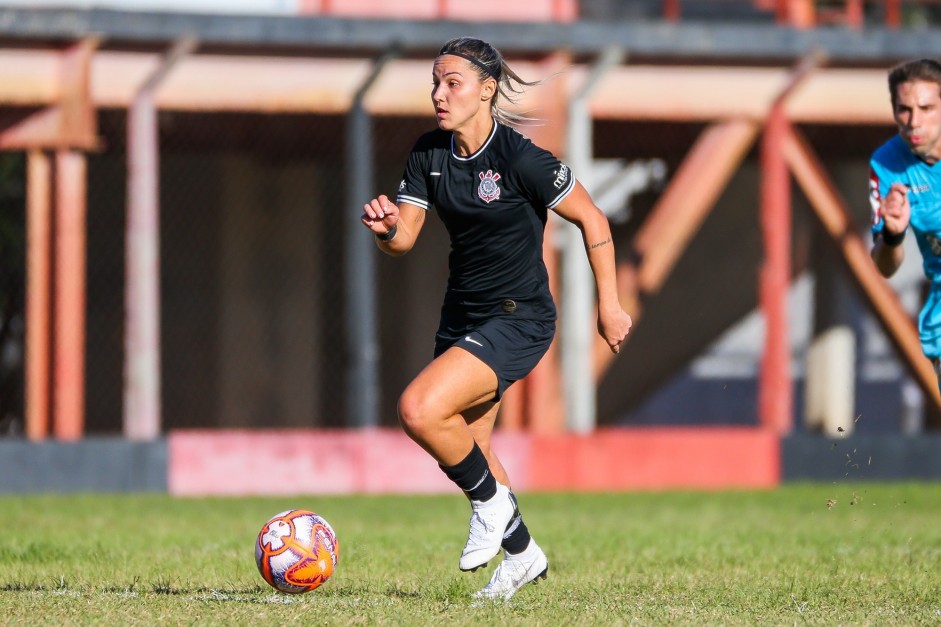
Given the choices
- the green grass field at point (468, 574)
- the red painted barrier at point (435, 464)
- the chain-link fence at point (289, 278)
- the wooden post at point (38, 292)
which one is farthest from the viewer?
the chain-link fence at point (289, 278)

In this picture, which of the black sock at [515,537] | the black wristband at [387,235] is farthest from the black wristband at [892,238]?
the black wristband at [387,235]

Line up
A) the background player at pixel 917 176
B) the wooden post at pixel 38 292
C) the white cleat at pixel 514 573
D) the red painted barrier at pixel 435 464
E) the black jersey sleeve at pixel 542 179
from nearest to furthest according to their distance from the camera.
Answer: the black jersey sleeve at pixel 542 179 → the white cleat at pixel 514 573 → the background player at pixel 917 176 → the red painted barrier at pixel 435 464 → the wooden post at pixel 38 292

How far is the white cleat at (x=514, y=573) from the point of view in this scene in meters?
6.29

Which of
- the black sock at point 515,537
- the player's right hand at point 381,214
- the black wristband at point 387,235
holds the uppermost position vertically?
the player's right hand at point 381,214

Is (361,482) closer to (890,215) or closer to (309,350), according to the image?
(309,350)

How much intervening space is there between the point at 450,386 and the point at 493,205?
74 cm

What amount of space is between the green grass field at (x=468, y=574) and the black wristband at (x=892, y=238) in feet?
4.63

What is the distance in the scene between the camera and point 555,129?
14484 mm

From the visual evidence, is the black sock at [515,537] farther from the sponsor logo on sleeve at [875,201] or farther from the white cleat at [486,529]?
the sponsor logo on sleeve at [875,201]

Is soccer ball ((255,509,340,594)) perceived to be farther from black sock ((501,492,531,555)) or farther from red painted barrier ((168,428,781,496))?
red painted barrier ((168,428,781,496))

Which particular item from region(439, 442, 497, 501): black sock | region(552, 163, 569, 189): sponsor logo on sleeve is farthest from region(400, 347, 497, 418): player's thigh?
region(552, 163, 569, 189): sponsor logo on sleeve

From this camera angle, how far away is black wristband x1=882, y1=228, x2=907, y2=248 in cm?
652

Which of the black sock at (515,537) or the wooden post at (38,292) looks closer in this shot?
the black sock at (515,537)

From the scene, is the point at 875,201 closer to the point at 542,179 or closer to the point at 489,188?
the point at 542,179
